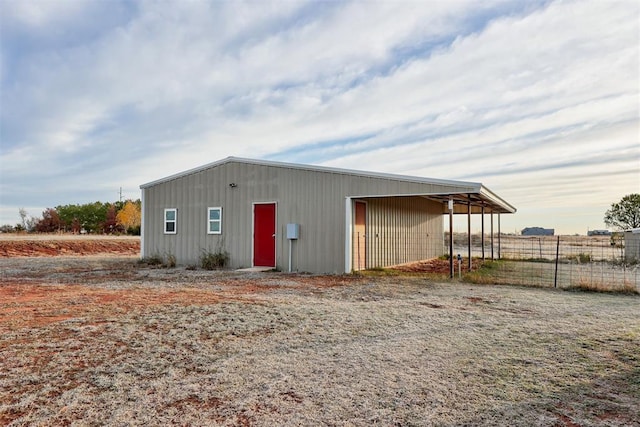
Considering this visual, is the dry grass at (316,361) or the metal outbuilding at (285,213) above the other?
the metal outbuilding at (285,213)

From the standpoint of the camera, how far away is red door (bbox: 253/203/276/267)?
12266 mm

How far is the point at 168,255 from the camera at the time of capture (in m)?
13.7

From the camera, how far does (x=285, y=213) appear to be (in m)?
12.0

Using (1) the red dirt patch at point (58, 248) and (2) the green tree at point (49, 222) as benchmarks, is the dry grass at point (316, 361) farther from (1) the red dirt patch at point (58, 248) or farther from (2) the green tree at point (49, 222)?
(2) the green tree at point (49, 222)

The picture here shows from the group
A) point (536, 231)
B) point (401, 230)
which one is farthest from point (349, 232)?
point (536, 231)

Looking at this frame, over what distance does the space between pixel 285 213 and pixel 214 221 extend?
260 cm

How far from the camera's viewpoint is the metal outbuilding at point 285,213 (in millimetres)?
11031

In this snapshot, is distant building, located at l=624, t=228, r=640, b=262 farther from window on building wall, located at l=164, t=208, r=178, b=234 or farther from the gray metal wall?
window on building wall, located at l=164, t=208, r=178, b=234

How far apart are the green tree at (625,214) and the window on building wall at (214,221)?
2635cm

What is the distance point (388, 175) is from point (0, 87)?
13.0 m

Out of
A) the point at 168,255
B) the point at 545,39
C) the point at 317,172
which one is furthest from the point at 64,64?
the point at 545,39

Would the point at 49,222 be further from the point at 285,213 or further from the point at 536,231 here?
the point at 536,231

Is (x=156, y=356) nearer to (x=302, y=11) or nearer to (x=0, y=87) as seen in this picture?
(x=302, y=11)

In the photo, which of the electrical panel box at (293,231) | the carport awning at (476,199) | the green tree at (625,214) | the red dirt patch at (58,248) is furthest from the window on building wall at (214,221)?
the green tree at (625,214)
